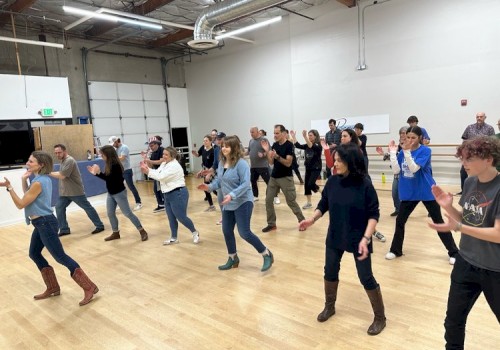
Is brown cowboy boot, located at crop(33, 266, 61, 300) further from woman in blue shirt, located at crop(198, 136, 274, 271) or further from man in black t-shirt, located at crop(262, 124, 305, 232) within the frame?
man in black t-shirt, located at crop(262, 124, 305, 232)

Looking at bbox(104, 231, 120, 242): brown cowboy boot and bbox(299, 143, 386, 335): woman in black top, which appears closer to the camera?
bbox(299, 143, 386, 335): woman in black top

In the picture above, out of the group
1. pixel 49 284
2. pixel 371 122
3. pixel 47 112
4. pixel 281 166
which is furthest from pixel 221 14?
pixel 49 284

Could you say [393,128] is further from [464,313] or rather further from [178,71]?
[178,71]

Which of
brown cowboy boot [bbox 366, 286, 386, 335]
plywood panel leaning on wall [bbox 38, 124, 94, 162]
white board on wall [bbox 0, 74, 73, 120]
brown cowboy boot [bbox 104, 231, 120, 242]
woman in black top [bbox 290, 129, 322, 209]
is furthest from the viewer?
white board on wall [bbox 0, 74, 73, 120]

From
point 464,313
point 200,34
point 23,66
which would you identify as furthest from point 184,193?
point 23,66

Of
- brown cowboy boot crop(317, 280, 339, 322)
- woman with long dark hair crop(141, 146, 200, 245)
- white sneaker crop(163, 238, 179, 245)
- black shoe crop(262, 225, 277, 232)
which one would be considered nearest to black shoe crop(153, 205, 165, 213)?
white sneaker crop(163, 238, 179, 245)

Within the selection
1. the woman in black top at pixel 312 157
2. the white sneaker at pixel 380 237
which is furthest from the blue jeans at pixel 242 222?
the woman in black top at pixel 312 157

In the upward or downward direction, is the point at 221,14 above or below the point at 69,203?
above

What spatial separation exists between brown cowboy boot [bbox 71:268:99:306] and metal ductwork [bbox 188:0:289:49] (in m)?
4.97

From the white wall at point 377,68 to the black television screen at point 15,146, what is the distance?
614 centimetres

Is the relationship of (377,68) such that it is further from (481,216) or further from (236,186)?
(481,216)

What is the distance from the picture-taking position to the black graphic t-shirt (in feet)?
5.18

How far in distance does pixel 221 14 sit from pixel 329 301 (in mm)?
6404

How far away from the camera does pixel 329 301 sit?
8.72ft
